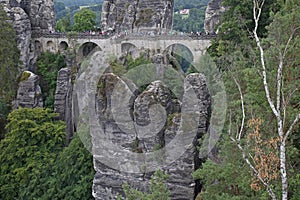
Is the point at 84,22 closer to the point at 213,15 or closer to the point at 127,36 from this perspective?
the point at 127,36

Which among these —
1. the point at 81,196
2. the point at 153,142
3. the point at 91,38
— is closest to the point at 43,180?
the point at 81,196

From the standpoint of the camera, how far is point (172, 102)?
48.8 ft

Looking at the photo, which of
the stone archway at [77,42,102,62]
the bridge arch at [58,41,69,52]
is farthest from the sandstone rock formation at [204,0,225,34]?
the bridge arch at [58,41,69,52]

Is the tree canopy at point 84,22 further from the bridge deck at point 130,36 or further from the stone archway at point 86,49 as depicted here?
the bridge deck at point 130,36

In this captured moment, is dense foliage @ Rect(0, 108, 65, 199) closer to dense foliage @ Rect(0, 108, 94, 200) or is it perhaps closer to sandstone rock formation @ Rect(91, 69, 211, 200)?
dense foliage @ Rect(0, 108, 94, 200)

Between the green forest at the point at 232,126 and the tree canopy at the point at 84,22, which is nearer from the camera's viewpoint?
the green forest at the point at 232,126

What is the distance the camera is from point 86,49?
33.6 m

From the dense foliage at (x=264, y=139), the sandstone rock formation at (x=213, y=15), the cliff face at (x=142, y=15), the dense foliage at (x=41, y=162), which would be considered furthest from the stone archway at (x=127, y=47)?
the dense foliage at (x=264, y=139)

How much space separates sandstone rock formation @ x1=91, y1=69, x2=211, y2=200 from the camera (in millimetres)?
13344

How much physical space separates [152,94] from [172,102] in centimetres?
123

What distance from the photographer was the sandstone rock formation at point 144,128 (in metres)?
13.3

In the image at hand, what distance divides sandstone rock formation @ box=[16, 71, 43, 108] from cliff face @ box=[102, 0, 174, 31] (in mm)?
9167

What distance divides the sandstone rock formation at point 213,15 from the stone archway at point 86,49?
9.31 meters

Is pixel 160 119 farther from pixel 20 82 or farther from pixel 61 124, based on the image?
pixel 20 82
